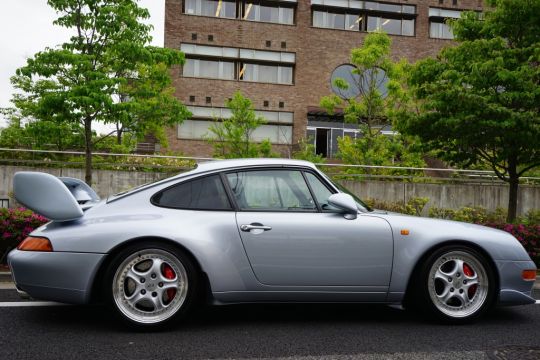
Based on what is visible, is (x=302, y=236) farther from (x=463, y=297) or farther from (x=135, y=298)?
(x=463, y=297)

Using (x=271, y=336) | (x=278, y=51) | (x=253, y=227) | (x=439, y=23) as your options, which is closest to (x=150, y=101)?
(x=253, y=227)

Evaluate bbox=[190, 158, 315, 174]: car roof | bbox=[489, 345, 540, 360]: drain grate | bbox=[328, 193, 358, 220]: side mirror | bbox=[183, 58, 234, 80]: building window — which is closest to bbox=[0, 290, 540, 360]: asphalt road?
bbox=[489, 345, 540, 360]: drain grate

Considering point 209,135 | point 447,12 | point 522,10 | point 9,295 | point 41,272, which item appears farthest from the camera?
point 447,12

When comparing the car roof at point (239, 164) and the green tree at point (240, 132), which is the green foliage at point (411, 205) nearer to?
the green tree at point (240, 132)

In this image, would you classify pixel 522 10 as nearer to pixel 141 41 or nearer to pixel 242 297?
pixel 141 41

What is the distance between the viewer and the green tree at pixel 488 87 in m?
10.3

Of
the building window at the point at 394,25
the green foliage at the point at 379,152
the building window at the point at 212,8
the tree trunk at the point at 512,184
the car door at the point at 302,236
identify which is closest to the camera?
the car door at the point at 302,236

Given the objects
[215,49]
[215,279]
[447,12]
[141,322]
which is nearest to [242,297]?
[215,279]

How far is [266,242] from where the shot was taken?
3900 mm

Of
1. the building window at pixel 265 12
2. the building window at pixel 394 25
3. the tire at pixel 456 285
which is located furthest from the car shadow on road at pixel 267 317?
the building window at pixel 394 25

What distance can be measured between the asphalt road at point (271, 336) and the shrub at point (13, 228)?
73.3 inches

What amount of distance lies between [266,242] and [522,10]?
9.41 metres

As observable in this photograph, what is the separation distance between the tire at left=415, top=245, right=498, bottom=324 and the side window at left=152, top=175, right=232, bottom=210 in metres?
1.67

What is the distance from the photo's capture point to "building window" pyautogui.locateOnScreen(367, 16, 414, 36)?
34.1 m
